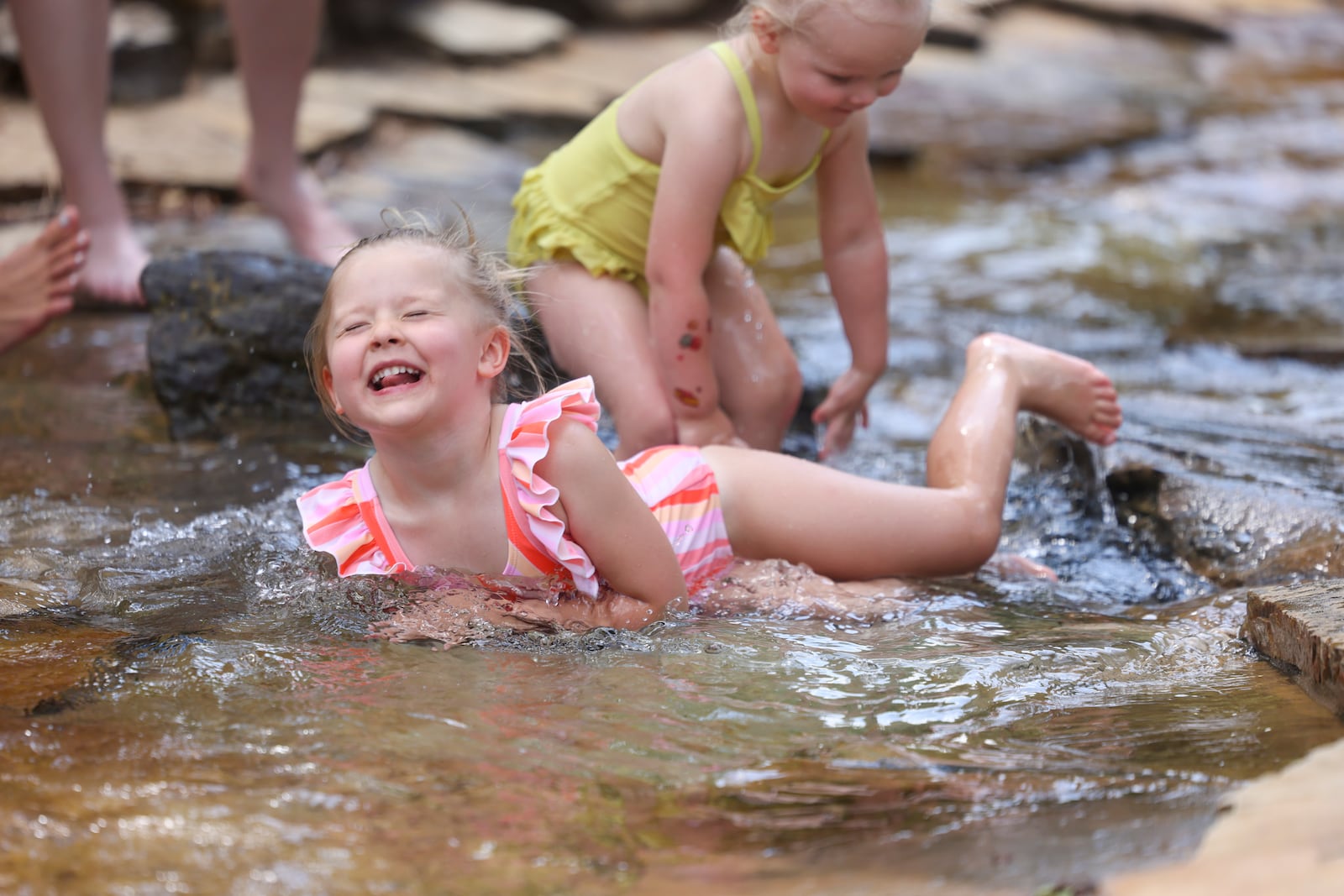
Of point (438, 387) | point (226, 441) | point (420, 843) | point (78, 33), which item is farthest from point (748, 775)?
point (78, 33)

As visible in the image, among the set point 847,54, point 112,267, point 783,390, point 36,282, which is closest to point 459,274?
point 847,54

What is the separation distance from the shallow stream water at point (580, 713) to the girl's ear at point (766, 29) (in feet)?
3.32

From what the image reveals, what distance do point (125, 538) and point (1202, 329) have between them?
3311mm

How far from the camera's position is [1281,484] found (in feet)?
9.54

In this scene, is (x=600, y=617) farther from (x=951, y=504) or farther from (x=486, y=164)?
(x=486, y=164)

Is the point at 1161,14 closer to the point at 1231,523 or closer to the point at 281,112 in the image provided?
the point at 281,112

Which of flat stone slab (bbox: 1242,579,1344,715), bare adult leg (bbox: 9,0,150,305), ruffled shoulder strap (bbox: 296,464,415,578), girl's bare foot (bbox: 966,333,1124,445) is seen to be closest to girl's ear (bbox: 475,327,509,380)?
ruffled shoulder strap (bbox: 296,464,415,578)

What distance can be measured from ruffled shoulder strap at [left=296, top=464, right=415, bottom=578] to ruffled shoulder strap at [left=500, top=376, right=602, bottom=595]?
22cm

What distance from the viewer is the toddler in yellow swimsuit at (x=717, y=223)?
9.38 ft

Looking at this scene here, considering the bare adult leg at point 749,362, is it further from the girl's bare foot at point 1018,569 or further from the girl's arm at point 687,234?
the girl's bare foot at point 1018,569

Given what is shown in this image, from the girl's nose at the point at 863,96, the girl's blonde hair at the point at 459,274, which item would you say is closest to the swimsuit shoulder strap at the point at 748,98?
the girl's nose at the point at 863,96

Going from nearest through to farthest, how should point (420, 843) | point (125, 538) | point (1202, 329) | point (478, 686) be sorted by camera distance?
point (420, 843), point (478, 686), point (125, 538), point (1202, 329)

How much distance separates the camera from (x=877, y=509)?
267 cm

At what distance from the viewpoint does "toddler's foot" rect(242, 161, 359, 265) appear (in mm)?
4160
